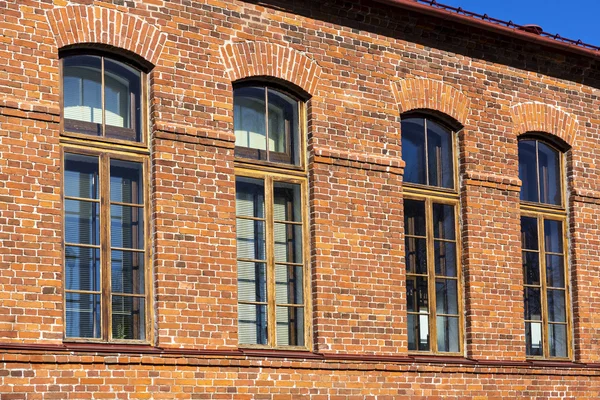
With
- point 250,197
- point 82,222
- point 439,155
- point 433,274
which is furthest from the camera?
point 439,155

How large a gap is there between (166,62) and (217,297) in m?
2.57

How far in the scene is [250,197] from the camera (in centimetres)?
1353

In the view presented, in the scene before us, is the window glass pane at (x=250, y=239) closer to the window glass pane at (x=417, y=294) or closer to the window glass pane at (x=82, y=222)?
the window glass pane at (x=82, y=222)

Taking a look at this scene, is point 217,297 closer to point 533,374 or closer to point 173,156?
point 173,156

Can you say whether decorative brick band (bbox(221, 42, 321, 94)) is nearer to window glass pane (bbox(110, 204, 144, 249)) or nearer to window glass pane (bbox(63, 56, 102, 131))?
window glass pane (bbox(63, 56, 102, 131))

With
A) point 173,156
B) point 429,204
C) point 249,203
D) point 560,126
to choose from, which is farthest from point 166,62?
point 560,126

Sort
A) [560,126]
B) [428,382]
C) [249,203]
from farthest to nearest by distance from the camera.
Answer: [560,126]
[428,382]
[249,203]

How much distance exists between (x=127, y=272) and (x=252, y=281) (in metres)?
1.58

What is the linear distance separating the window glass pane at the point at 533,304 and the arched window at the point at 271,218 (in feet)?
12.4

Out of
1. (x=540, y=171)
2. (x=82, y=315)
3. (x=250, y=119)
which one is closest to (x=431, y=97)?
(x=540, y=171)

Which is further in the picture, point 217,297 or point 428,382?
point 428,382

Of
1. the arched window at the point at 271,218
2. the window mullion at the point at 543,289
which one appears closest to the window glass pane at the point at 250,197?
the arched window at the point at 271,218

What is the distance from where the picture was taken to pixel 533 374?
15609 mm

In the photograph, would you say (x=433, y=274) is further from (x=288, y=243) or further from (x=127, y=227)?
(x=127, y=227)
